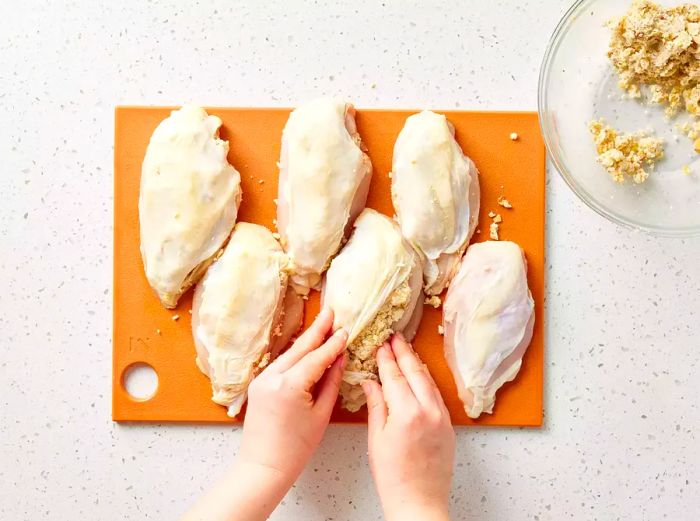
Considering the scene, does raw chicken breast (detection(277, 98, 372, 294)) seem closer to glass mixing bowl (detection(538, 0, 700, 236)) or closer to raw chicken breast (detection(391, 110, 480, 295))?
raw chicken breast (detection(391, 110, 480, 295))

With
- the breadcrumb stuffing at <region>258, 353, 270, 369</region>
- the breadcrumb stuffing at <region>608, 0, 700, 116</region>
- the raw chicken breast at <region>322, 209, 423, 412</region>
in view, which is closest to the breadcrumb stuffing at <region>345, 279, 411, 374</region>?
the raw chicken breast at <region>322, 209, 423, 412</region>

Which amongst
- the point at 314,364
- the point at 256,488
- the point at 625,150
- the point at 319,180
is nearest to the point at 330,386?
the point at 314,364

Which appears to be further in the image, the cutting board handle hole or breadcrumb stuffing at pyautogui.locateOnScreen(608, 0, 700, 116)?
the cutting board handle hole

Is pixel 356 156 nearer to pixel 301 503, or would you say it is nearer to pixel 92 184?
pixel 92 184

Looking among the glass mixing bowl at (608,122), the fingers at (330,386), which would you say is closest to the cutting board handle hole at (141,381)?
the fingers at (330,386)

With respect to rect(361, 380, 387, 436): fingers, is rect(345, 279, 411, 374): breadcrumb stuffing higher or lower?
higher

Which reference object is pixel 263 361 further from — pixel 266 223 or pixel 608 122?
pixel 608 122

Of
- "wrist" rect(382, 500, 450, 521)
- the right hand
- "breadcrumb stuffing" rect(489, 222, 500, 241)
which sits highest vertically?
"breadcrumb stuffing" rect(489, 222, 500, 241)
